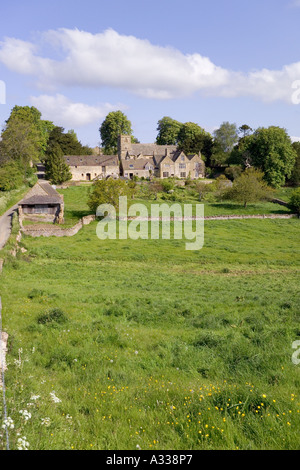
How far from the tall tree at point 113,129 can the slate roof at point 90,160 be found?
2834 cm

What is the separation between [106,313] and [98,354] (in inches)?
181

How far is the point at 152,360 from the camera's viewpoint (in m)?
9.45

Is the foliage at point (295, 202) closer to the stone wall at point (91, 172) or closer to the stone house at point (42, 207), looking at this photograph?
the stone house at point (42, 207)

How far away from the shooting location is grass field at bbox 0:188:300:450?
5891mm

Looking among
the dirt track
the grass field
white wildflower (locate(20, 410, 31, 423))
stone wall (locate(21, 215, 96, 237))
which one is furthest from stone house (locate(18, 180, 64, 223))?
white wildflower (locate(20, 410, 31, 423))

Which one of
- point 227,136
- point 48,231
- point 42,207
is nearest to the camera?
point 48,231

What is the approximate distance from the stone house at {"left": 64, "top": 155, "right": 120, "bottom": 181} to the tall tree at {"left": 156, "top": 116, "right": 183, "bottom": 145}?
33535 millimetres

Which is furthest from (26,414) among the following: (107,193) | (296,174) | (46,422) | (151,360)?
(296,174)

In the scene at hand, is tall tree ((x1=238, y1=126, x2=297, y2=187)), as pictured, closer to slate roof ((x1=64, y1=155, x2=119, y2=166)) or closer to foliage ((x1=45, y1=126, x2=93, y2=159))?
slate roof ((x1=64, y1=155, x2=119, y2=166))

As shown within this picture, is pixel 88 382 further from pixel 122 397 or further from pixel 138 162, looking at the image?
pixel 138 162

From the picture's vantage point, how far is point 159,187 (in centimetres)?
6581

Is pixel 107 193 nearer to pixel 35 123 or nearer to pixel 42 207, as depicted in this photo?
pixel 42 207

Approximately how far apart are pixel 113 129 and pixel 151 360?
108 m

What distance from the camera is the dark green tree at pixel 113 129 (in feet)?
357
